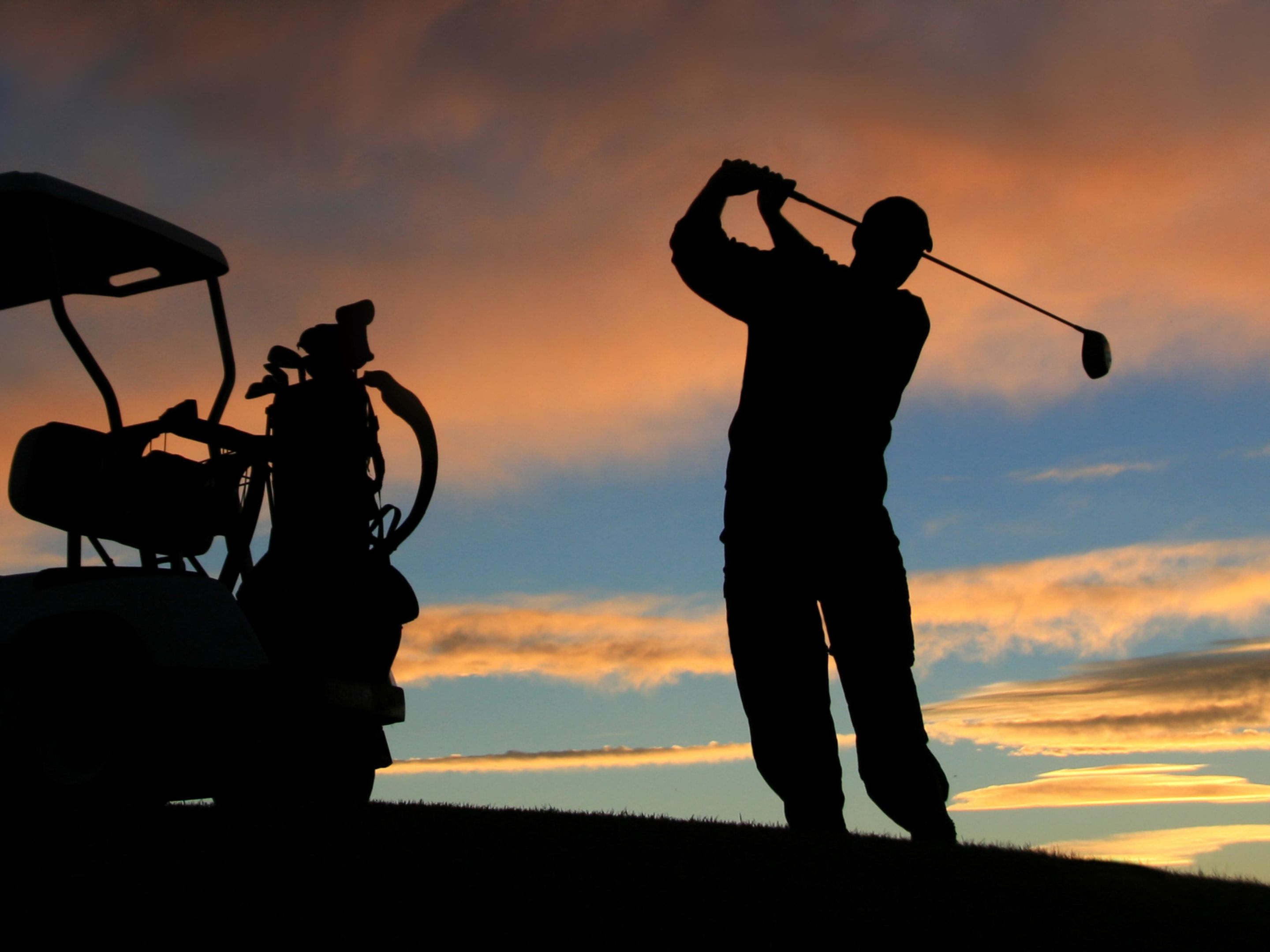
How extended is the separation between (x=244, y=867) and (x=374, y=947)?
98 centimetres

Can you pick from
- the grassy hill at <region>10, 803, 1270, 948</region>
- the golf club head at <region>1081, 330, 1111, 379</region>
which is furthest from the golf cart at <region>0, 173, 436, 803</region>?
the golf club head at <region>1081, 330, 1111, 379</region>

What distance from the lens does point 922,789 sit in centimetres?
600

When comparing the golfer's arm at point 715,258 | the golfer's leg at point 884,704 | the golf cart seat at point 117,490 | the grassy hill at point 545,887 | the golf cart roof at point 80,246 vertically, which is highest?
the golf cart roof at point 80,246

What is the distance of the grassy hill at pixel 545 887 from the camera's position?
418cm

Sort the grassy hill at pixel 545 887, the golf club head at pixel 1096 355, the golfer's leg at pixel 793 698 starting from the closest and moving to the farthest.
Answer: the grassy hill at pixel 545 887
the golfer's leg at pixel 793 698
the golf club head at pixel 1096 355

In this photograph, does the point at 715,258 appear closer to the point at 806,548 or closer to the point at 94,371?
the point at 806,548

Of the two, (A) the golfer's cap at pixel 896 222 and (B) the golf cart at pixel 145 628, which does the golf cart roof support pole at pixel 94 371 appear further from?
(A) the golfer's cap at pixel 896 222

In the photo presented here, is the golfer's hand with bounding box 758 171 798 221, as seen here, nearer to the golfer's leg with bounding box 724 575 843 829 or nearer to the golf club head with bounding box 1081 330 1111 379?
the golfer's leg with bounding box 724 575 843 829

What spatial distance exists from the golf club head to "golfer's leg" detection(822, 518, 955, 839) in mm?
2698

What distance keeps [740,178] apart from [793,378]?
947 millimetres

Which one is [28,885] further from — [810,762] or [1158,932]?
[1158,932]

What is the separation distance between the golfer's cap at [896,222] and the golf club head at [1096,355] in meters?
2.22

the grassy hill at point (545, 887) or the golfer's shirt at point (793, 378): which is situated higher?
the golfer's shirt at point (793, 378)

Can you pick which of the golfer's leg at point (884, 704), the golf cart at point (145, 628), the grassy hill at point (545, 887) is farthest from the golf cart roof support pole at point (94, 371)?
the golfer's leg at point (884, 704)
